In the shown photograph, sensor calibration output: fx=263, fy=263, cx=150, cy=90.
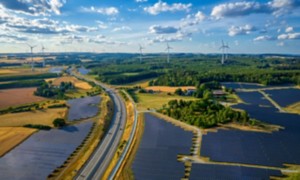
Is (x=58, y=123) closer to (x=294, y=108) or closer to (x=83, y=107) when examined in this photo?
(x=83, y=107)

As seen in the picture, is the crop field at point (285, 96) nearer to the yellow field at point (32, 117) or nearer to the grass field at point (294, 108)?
the grass field at point (294, 108)

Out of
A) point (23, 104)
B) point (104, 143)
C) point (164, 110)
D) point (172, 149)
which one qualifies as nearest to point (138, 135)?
point (104, 143)

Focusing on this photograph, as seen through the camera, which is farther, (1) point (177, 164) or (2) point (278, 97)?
(2) point (278, 97)

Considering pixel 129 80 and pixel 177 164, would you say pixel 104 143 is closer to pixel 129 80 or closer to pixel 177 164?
pixel 177 164

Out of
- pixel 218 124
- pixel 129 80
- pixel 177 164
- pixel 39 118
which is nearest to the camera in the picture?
pixel 177 164

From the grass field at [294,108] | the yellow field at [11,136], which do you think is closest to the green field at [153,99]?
the grass field at [294,108]

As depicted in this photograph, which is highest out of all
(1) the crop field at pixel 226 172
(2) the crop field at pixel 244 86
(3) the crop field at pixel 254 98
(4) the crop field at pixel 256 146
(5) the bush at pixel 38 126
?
(2) the crop field at pixel 244 86

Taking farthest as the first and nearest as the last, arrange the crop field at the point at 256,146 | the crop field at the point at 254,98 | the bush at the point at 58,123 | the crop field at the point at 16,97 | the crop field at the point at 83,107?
the crop field at the point at 16,97 → the crop field at the point at 254,98 → the crop field at the point at 83,107 → the bush at the point at 58,123 → the crop field at the point at 256,146
